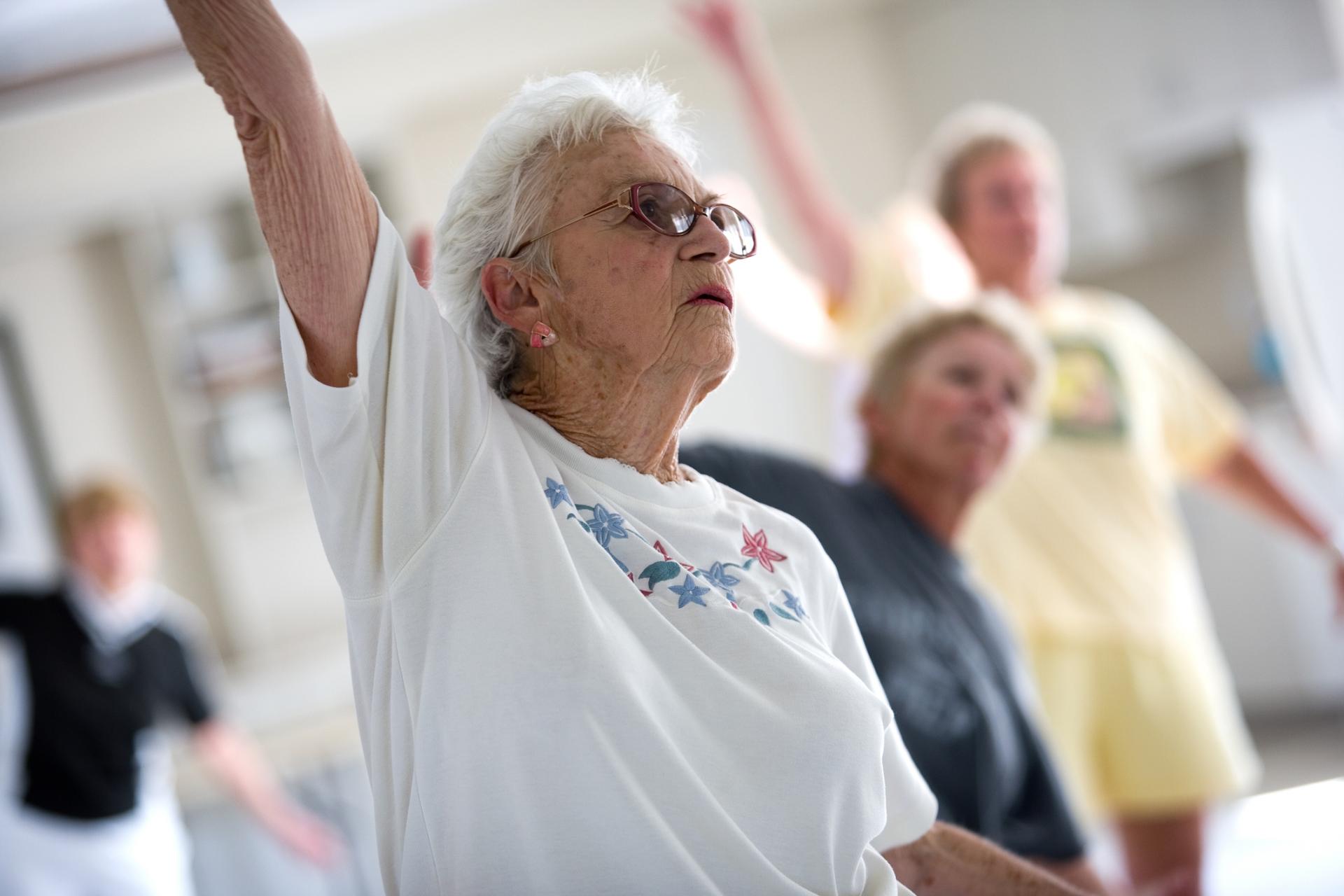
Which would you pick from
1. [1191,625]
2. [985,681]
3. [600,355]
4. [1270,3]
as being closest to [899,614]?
[985,681]

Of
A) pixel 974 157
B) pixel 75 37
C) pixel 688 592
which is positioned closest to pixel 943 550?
pixel 688 592

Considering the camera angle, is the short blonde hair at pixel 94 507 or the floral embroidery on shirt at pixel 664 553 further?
the short blonde hair at pixel 94 507

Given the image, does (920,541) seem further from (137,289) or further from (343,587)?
(137,289)

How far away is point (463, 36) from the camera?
4625 mm

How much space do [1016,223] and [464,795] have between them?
5.80ft

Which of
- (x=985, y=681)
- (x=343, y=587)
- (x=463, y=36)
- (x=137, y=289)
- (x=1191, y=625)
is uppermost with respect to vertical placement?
(x=463, y=36)

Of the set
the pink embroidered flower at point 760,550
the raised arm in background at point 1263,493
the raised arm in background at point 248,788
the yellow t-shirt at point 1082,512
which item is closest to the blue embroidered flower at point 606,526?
the pink embroidered flower at point 760,550

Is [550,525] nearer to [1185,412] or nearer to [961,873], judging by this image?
[961,873]

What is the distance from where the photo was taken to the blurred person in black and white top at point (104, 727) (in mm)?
2404

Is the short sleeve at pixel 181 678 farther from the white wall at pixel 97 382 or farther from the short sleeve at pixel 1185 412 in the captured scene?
the white wall at pixel 97 382

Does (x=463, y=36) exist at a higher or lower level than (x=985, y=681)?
higher

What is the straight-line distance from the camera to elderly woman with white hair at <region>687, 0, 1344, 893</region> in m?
2.09

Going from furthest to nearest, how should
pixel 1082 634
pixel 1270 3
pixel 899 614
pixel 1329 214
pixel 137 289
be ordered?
pixel 137 289 → pixel 1270 3 → pixel 1329 214 → pixel 1082 634 → pixel 899 614

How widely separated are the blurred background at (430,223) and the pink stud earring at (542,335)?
325 centimetres
